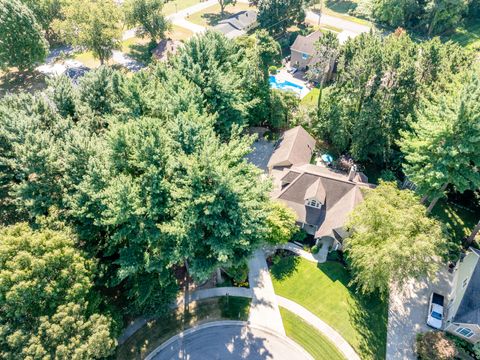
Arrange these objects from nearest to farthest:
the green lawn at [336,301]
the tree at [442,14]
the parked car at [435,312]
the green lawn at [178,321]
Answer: the green lawn at [178,321]
the green lawn at [336,301]
the parked car at [435,312]
the tree at [442,14]

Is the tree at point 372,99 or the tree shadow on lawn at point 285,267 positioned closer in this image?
the tree shadow on lawn at point 285,267

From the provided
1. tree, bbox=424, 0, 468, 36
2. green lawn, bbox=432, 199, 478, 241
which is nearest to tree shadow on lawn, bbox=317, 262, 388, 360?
green lawn, bbox=432, 199, 478, 241

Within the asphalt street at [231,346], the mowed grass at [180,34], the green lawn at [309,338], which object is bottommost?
the asphalt street at [231,346]

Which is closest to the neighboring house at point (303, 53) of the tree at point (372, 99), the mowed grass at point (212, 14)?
the tree at point (372, 99)

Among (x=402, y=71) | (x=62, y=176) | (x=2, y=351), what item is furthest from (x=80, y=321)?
(x=402, y=71)

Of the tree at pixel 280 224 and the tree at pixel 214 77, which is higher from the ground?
the tree at pixel 214 77

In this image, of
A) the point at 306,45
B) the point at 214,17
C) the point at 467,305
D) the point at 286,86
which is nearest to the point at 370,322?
the point at 467,305

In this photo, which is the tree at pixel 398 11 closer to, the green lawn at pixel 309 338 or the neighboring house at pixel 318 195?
the neighboring house at pixel 318 195

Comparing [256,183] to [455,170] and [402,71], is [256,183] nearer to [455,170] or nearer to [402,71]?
[455,170]
